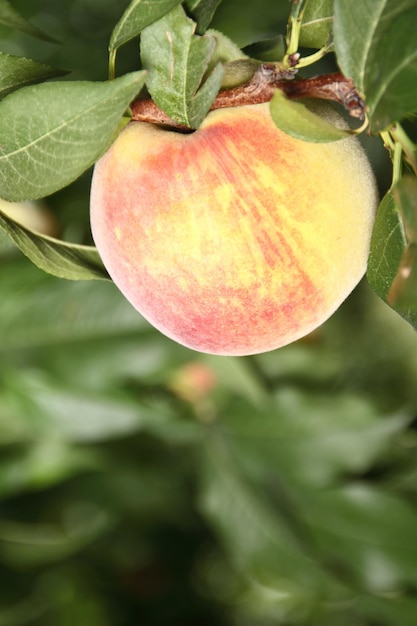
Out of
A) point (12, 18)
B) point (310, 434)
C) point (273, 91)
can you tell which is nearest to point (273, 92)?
point (273, 91)

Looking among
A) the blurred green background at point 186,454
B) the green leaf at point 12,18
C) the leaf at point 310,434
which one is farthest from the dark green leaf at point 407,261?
the leaf at point 310,434

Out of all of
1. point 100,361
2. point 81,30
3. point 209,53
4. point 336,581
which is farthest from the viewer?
point 336,581

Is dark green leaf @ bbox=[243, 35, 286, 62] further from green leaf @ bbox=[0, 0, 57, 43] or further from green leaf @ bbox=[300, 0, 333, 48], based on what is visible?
green leaf @ bbox=[0, 0, 57, 43]

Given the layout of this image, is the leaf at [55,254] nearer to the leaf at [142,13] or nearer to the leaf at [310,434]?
the leaf at [142,13]

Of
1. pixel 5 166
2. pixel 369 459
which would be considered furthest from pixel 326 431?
pixel 5 166

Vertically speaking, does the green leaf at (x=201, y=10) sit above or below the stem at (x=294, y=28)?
above

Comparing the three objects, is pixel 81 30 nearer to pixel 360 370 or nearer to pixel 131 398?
pixel 131 398
